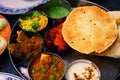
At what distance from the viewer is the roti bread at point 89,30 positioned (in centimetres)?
121

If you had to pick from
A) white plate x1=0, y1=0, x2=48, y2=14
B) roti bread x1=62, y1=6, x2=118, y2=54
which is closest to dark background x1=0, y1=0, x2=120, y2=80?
white plate x1=0, y1=0, x2=48, y2=14

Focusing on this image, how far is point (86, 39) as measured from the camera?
1241 mm

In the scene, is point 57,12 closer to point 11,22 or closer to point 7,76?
point 11,22

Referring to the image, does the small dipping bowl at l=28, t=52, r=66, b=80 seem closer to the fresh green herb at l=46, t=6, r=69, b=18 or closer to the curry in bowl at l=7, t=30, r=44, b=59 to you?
the curry in bowl at l=7, t=30, r=44, b=59

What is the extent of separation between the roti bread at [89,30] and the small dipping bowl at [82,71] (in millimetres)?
64

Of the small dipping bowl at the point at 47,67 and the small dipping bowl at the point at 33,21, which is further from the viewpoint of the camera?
the small dipping bowl at the point at 33,21

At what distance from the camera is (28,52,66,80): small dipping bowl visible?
1.17 meters

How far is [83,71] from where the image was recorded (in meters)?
1.21

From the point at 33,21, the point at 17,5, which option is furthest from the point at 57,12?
the point at 17,5

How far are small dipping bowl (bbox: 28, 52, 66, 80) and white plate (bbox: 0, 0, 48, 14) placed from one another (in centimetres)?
35

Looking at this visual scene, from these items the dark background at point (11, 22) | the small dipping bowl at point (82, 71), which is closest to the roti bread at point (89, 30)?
the small dipping bowl at point (82, 71)

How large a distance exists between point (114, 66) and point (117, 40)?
0.11 metres

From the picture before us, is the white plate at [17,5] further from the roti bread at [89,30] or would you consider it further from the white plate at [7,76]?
the white plate at [7,76]

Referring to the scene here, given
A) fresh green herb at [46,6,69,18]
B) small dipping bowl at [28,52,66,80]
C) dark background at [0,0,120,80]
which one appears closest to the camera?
small dipping bowl at [28,52,66,80]
